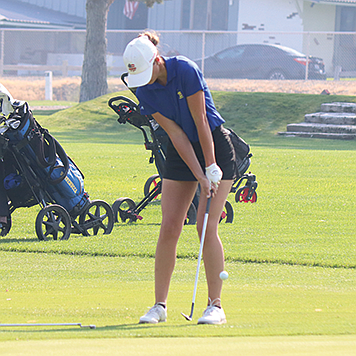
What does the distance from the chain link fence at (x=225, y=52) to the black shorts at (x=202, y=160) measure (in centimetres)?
2203

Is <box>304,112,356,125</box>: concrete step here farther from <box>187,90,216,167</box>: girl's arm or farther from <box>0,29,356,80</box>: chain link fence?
<box>187,90,216,167</box>: girl's arm

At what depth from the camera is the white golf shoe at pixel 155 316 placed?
3.96 m

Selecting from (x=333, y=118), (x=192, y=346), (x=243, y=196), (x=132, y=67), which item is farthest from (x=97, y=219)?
(x=333, y=118)

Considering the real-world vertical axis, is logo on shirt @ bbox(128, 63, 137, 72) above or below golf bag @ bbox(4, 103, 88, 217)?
above

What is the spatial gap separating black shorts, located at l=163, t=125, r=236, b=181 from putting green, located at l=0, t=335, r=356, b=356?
1.14 meters

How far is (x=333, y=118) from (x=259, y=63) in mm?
10120

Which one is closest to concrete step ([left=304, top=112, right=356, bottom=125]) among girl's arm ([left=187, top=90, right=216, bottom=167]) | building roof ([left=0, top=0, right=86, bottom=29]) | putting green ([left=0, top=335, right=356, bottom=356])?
girl's arm ([left=187, top=90, right=216, bottom=167])

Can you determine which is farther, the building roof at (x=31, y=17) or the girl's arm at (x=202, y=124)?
the building roof at (x=31, y=17)

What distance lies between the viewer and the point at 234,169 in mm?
4297

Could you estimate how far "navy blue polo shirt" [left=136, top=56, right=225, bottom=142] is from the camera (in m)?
3.95

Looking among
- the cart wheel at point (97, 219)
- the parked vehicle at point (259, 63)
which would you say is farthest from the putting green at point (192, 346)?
the parked vehicle at point (259, 63)

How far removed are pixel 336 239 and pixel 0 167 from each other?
3668 millimetres

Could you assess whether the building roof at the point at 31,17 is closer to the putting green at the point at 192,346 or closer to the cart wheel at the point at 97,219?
the cart wheel at the point at 97,219

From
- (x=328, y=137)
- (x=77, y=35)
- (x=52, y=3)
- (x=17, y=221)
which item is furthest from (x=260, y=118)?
(x=52, y=3)
